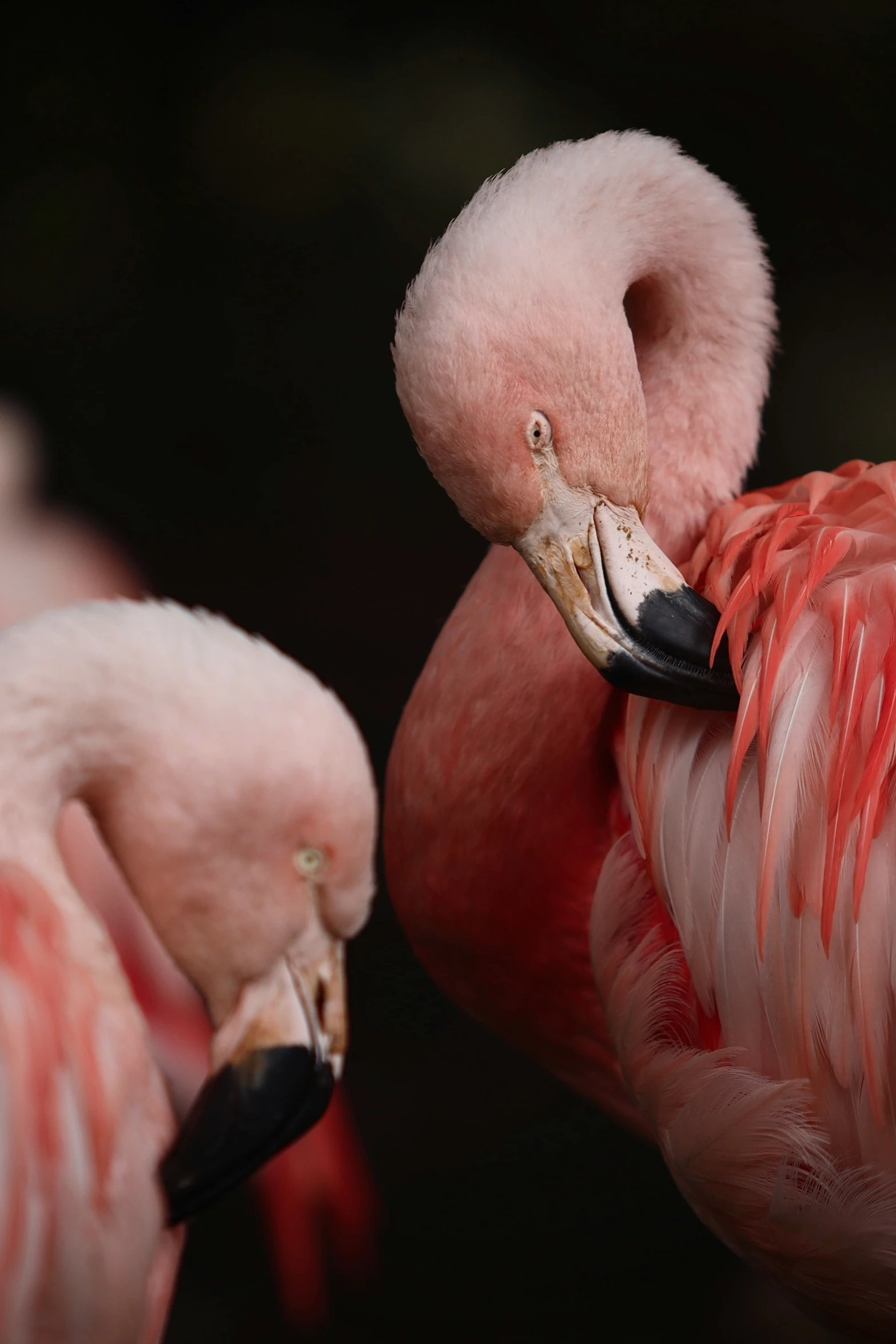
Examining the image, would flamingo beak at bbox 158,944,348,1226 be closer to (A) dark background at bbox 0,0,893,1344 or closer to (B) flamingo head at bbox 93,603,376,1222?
(B) flamingo head at bbox 93,603,376,1222

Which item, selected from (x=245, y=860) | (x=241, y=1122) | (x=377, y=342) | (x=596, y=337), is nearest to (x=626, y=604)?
(x=596, y=337)

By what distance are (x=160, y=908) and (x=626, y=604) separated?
0.40m

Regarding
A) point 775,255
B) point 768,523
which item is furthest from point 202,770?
point 775,255

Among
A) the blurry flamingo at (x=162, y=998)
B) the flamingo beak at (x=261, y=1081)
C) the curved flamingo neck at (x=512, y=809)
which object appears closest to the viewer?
the flamingo beak at (x=261, y=1081)

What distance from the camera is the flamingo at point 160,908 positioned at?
2.37ft

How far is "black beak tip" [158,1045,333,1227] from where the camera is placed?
A: 79 cm

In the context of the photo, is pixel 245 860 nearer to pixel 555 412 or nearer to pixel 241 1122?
pixel 241 1122

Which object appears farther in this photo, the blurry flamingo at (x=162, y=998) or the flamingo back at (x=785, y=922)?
the blurry flamingo at (x=162, y=998)

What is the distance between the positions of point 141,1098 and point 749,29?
4.12 feet

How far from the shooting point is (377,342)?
152cm

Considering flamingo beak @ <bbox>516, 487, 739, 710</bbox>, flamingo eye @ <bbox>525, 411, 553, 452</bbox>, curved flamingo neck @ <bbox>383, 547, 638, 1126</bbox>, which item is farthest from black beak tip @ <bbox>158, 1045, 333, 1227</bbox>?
flamingo eye @ <bbox>525, 411, 553, 452</bbox>

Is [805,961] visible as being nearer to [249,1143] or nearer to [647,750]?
[647,750]

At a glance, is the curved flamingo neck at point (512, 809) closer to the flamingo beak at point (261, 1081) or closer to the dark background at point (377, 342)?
the flamingo beak at point (261, 1081)

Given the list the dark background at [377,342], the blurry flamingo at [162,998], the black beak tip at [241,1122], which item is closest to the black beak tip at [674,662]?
the black beak tip at [241,1122]
